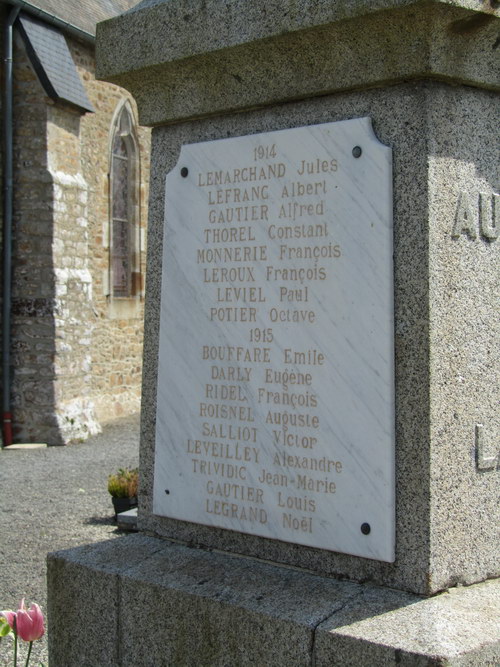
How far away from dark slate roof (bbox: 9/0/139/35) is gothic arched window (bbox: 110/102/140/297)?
139 centimetres

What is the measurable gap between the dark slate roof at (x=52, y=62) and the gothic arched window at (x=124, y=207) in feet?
6.86

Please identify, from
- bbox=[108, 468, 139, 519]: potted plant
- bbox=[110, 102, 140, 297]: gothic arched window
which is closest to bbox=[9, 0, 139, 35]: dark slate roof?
bbox=[110, 102, 140, 297]: gothic arched window

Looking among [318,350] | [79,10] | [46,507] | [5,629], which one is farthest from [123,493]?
[79,10]

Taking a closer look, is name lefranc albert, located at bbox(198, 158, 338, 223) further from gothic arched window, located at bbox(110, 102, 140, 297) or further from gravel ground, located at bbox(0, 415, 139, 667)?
gothic arched window, located at bbox(110, 102, 140, 297)

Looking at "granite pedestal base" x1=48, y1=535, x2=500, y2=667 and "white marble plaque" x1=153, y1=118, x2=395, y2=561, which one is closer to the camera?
"granite pedestal base" x1=48, y1=535, x2=500, y2=667

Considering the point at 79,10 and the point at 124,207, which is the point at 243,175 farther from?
the point at 124,207

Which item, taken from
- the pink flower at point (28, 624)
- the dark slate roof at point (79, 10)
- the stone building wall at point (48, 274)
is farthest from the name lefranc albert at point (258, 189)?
the dark slate roof at point (79, 10)

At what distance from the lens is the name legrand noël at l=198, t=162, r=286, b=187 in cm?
279

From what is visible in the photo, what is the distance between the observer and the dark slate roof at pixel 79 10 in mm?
11677

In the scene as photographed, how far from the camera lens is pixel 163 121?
3.12m

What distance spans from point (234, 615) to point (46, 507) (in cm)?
548

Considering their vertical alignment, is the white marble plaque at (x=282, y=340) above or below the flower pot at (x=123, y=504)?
above

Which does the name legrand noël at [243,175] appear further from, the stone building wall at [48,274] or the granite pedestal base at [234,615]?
the stone building wall at [48,274]

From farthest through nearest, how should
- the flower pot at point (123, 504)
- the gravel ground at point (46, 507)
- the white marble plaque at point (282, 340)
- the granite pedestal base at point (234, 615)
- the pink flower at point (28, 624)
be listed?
1. the flower pot at point (123, 504)
2. the gravel ground at point (46, 507)
3. the white marble plaque at point (282, 340)
4. the pink flower at point (28, 624)
5. the granite pedestal base at point (234, 615)
